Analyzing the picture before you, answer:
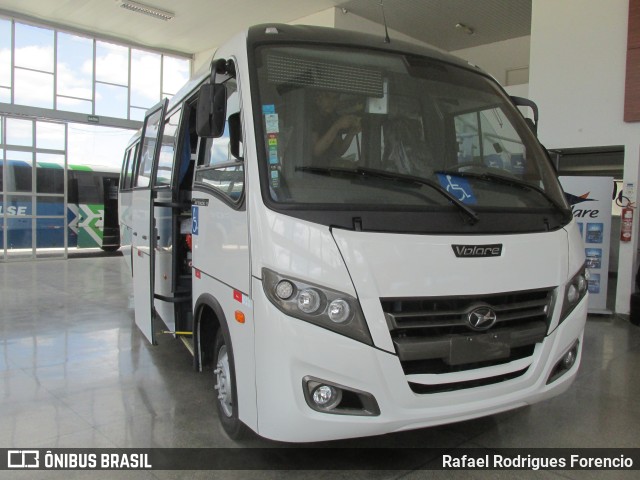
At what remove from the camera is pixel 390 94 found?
3074 millimetres

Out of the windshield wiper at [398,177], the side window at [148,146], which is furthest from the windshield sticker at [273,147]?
the side window at [148,146]

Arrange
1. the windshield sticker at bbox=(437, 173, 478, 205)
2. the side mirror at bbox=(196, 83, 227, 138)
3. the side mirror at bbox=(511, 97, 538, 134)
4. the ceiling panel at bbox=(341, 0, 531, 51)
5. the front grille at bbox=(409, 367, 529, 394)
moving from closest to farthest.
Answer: the front grille at bbox=(409, 367, 529, 394) < the windshield sticker at bbox=(437, 173, 478, 205) < the side mirror at bbox=(196, 83, 227, 138) < the side mirror at bbox=(511, 97, 538, 134) < the ceiling panel at bbox=(341, 0, 531, 51)

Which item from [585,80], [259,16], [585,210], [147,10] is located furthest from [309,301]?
[147,10]

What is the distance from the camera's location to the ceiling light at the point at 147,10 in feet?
41.4

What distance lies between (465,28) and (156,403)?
1217 centimetres

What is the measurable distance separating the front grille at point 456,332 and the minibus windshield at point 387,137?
502 millimetres

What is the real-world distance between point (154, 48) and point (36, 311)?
38.4 ft

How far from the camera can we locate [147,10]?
42.5ft

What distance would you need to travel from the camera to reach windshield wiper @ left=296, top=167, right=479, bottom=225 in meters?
2.64

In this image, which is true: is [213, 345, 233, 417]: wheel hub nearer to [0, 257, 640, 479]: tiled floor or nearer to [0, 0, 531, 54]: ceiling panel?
[0, 257, 640, 479]: tiled floor

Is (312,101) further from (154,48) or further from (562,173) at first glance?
(154,48)

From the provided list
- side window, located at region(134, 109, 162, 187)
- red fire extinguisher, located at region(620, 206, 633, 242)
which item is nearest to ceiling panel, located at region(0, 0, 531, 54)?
red fire extinguisher, located at region(620, 206, 633, 242)

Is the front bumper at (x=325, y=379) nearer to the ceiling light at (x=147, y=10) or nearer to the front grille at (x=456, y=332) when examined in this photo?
the front grille at (x=456, y=332)

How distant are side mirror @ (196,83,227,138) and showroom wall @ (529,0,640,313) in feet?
22.2
